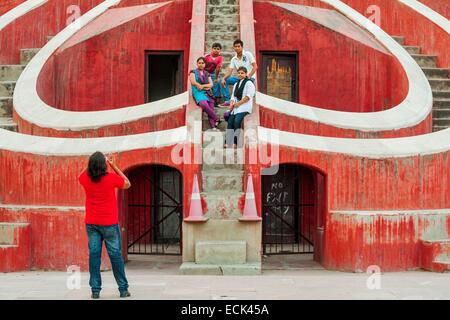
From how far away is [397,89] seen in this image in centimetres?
1458

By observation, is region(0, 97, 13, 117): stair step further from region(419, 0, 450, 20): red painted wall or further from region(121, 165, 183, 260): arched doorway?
region(419, 0, 450, 20): red painted wall

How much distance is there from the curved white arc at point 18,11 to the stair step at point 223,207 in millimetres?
7472

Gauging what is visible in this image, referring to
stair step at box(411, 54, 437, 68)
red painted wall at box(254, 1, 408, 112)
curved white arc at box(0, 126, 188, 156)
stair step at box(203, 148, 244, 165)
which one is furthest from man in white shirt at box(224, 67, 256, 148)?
stair step at box(411, 54, 437, 68)

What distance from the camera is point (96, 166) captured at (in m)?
7.05

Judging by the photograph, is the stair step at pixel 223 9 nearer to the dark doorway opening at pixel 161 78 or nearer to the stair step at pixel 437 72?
the dark doorway opening at pixel 161 78

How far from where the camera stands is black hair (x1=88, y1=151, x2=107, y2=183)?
23.1ft

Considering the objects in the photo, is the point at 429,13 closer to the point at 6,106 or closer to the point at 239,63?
the point at 239,63

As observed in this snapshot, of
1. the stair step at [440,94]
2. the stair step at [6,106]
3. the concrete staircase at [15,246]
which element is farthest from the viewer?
the stair step at [440,94]

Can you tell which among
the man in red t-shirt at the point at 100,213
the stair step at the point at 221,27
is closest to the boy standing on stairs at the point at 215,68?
the stair step at the point at 221,27

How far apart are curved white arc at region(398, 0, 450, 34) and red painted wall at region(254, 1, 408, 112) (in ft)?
5.05

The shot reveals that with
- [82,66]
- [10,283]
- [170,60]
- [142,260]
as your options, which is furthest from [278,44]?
[10,283]

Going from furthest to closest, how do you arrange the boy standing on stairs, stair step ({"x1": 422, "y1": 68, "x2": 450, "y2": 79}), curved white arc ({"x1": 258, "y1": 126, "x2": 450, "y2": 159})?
stair step ({"x1": 422, "y1": 68, "x2": 450, "y2": 79}), the boy standing on stairs, curved white arc ({"x1": 258, "y1": 126, "x2": 450, "y2": 159})

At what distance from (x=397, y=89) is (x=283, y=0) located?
290 cm

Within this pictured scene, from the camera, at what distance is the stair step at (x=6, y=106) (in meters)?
13.2
